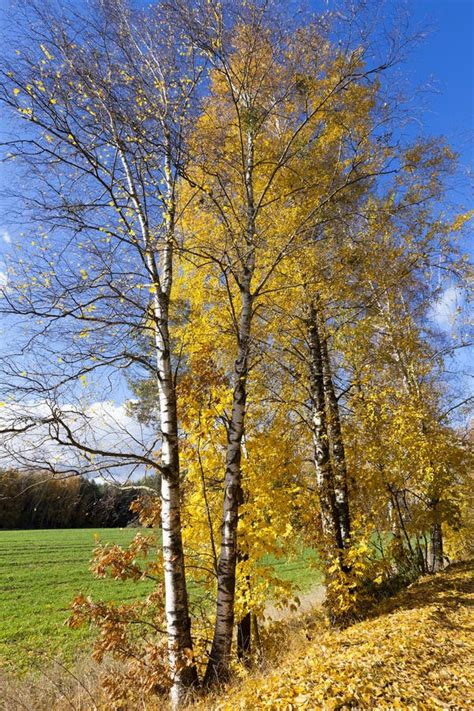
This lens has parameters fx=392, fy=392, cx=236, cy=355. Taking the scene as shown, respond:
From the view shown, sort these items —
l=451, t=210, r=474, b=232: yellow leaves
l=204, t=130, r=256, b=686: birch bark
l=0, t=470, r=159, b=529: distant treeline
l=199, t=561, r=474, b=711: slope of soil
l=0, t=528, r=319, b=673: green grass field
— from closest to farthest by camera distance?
l=199, t=561, r=474, b=711: slope of soil → l=0, t=470, r=159, b=529: distant treeline → l=204, t=130, r=256, b=686: birch bark → l=451, t=210, r=474, b=232: yellow leaves → l=0, t=528, r=319, b=673: green grass field

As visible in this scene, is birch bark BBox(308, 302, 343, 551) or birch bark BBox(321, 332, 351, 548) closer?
birch bark BBox(308, 302, 343, 551)

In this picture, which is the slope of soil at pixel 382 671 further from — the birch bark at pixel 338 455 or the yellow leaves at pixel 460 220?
the yellow leaves at pixel 460 220

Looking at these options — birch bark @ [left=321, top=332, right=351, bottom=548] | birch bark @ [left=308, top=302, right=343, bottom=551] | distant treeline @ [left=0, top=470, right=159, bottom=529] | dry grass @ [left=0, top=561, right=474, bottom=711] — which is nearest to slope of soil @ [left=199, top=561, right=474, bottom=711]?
dry grass @ [left=0, top=561, right=474, bottom=711]

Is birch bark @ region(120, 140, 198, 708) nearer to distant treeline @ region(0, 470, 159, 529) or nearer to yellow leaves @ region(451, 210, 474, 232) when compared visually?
distant treeline @ region(0, 470, 159, 529)

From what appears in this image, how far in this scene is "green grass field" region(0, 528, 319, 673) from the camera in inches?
360

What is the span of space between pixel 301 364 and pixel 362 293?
174 centimetres

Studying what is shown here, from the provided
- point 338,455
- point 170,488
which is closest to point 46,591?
point 338,455

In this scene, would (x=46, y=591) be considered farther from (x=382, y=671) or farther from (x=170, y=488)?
(x=382, y=671)

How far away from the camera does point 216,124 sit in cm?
605

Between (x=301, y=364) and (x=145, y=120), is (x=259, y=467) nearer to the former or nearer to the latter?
(x=301, y=364)

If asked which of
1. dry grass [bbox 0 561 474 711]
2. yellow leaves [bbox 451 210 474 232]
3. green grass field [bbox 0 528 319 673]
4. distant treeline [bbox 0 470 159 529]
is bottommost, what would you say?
green grass field [bbox 0 528 319 673]

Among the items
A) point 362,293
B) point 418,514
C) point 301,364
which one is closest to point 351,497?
point 418,514

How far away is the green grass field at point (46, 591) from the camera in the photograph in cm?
914

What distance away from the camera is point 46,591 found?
607 inches
